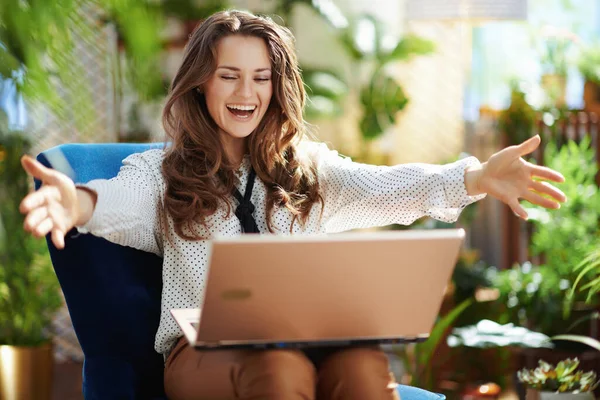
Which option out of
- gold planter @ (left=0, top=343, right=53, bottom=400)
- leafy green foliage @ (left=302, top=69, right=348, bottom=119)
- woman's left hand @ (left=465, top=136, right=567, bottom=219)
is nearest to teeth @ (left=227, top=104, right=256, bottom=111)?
woman's left hand @ (left=465, top=136, right=567, bottom=219)

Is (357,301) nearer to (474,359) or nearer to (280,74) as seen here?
(280,74)

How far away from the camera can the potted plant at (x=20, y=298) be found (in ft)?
11.4

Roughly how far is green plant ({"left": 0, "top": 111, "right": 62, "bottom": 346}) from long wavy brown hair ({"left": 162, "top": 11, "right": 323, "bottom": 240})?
1689 mm

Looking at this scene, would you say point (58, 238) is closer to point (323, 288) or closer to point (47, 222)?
point (47, 222)

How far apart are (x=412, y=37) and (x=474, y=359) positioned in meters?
1.82

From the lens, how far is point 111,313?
6.46ft

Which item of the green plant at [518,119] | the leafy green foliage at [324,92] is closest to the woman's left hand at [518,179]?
the green plant at [518,119]

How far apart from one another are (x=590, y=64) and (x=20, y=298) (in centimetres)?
289

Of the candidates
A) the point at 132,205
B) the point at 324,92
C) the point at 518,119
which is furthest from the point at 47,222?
the point at 324,92

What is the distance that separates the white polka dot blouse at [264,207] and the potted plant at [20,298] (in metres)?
1.64

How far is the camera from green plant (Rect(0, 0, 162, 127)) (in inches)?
30.3

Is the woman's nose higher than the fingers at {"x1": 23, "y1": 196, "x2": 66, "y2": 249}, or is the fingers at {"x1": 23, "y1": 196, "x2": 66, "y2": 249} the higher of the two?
the woman's nose

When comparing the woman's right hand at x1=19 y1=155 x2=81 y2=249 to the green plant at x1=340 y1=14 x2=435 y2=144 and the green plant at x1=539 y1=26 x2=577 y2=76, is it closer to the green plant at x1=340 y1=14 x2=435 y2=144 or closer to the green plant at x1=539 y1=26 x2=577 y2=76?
the green plant at x1=340 y1=14 x2=435 y2=144

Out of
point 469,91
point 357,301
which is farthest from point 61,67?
point 469,91
